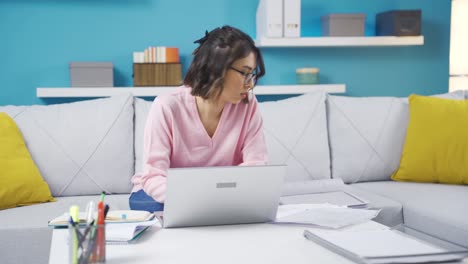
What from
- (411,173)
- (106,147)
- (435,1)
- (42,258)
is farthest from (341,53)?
(42,258)

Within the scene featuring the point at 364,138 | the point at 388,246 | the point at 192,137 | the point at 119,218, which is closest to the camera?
the point at 388,246

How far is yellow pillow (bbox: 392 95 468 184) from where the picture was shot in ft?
8.38

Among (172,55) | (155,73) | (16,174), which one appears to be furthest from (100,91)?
(16,174)

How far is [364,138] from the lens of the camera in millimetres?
2736

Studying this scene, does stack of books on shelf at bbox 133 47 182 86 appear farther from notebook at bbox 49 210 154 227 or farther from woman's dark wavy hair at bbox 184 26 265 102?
notebook at bbox 49 210 154 227

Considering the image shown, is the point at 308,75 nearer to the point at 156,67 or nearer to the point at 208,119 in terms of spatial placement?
the point at 156,67

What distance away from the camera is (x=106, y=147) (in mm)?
2449

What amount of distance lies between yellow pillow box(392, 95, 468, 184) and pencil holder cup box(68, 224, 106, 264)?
1.97 metres

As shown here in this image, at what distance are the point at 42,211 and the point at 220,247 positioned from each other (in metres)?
1.18

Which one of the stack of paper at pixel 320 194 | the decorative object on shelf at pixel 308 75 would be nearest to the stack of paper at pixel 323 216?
the stack of paper at pixel 320 194

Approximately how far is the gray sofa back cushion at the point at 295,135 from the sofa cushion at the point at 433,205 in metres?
0.22

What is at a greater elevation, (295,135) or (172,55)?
(172,55)

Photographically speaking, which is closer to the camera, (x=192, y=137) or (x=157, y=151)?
(x=157, y=151)

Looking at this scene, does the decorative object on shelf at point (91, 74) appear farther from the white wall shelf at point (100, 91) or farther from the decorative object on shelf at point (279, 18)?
the decorative object on shelf at point (279, 18)
